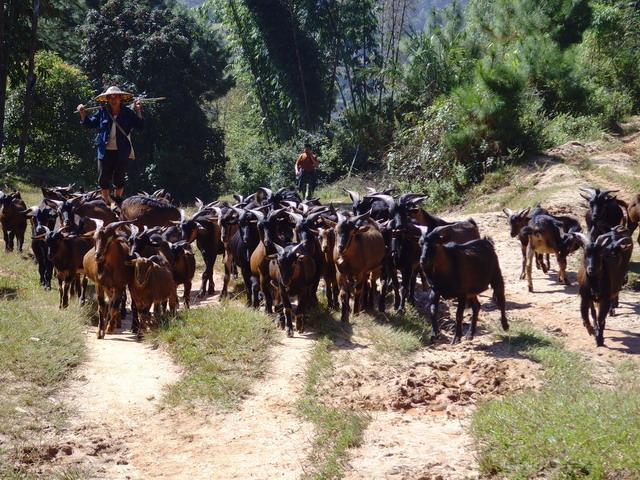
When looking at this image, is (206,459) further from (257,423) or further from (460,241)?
(460,241)

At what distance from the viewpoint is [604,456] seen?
6.28 metres

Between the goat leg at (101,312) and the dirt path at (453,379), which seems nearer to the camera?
the dirt path at (453,379)

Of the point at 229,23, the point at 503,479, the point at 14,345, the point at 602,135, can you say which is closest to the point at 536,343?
the point at 503,479

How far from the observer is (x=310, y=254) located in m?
11.6

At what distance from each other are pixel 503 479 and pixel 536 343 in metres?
4.25

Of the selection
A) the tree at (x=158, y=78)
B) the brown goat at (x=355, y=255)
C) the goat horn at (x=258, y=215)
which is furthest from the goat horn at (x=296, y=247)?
the tree at (x=158, y=78)

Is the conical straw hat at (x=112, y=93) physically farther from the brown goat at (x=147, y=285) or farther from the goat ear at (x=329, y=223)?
the goat ear at (x=329, y=223)

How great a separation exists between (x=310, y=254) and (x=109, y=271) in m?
2.65

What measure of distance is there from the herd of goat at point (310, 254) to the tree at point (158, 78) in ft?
46.4

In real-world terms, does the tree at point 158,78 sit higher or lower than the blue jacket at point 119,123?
higher

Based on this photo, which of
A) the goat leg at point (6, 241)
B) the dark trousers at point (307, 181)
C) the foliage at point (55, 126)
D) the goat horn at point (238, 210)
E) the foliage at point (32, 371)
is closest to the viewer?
the foliage at point (32, 371)

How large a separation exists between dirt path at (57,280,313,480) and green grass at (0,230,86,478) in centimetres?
21

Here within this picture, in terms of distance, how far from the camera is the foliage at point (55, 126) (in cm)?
2792

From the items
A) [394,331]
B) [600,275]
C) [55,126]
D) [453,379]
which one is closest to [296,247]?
[394,331]
